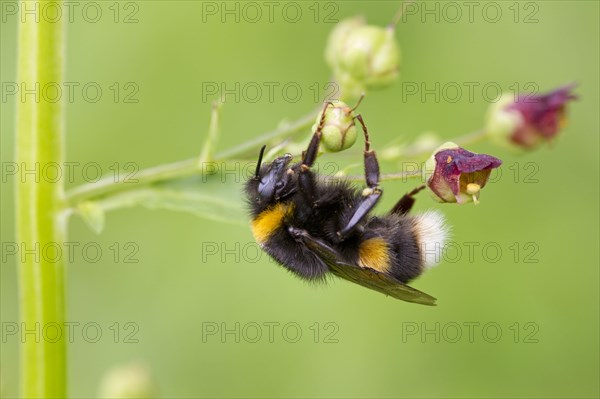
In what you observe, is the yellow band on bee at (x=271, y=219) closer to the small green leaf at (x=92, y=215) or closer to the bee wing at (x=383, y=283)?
the bee wing at (x=383, y=283)

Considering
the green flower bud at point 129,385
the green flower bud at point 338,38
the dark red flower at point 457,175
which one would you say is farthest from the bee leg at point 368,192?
the green flower bud at point 129,385

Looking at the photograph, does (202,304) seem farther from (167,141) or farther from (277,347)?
(167,141)

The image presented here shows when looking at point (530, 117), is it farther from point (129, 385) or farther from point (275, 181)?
point (129, 385)

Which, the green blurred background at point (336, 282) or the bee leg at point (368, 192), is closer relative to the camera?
the bee leg at point (368, 192)

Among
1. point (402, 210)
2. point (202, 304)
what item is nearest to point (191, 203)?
point (402, 210)

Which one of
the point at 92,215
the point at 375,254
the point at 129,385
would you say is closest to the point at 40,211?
the point at 92,215
